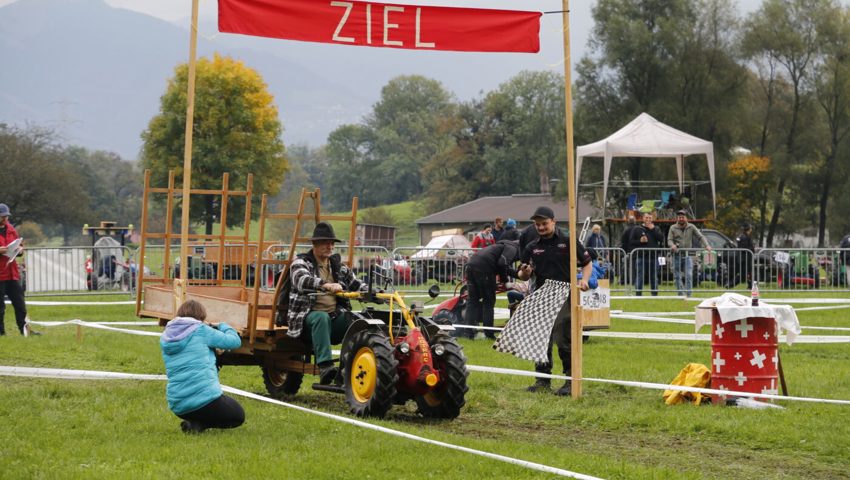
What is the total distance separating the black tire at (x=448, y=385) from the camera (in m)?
10.2

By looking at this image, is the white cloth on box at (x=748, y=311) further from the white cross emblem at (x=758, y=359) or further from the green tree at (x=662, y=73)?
the green tree at (x=662, y=73)

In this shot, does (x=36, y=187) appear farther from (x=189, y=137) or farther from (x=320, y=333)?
(x=189, y=137)

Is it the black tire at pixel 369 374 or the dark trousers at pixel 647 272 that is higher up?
the dark trousers at pixel 647 272

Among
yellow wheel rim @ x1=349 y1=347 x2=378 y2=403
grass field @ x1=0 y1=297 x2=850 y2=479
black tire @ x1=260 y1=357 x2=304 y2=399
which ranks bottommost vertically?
grass field @ x1=0 y1=297 x2=850 y2=479

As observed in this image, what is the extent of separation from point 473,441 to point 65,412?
3808mm

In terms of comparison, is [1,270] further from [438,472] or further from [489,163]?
[489,163]

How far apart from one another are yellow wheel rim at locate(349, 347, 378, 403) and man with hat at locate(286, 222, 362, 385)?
0.60 meters

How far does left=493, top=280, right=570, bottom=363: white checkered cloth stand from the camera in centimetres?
1236

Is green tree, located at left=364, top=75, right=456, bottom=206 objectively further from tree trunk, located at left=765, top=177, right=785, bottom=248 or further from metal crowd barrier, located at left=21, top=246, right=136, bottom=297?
metal crowd barrier, located at left=21, top=246, right=136, bottom=297

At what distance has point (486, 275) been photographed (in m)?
17.6

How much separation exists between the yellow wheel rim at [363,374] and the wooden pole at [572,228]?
2473 millimetres

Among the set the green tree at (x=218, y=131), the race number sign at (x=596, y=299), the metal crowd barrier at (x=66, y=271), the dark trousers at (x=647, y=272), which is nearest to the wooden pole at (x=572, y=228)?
the race number sign at (x=596, y=299)

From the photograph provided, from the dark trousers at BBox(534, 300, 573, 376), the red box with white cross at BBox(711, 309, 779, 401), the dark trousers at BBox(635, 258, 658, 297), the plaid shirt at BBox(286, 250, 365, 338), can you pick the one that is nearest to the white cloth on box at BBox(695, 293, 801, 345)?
the red box with white cross at BBox(711, 309, 779, 401)

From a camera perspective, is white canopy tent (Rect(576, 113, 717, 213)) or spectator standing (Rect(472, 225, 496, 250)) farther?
white canopy tent (Rect(576, 113, 717, 213))
